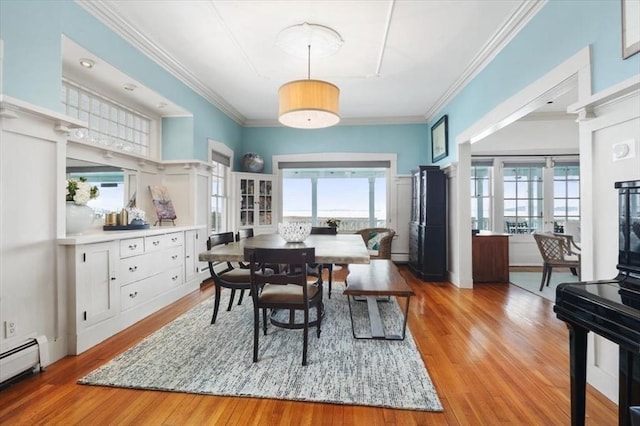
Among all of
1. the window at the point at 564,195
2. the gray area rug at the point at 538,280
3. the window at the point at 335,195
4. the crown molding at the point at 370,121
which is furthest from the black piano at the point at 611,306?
the window at the point at 335,195

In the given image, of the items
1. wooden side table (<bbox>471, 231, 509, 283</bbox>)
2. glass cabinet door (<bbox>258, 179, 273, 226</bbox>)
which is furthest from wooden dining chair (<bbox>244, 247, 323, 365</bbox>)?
glass cabinet door (<bbox>258, 179, 273, 226</bbox>)

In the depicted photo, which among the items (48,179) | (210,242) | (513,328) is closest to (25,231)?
(48,179)

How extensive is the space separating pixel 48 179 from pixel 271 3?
2199mm

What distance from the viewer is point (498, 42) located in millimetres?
3074

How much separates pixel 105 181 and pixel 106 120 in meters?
0.71

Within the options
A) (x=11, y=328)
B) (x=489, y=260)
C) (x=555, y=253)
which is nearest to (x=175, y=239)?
(x=11, y=328)

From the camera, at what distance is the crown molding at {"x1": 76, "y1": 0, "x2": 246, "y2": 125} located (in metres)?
2.55

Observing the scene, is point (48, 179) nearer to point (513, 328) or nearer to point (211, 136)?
point (211, 136)

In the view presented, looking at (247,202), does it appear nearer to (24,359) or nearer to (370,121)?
(370,121)

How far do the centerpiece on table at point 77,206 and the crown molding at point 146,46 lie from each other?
145 centimetres

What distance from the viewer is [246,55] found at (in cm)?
344

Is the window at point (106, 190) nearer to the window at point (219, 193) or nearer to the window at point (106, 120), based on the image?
the window at point (106, 120)

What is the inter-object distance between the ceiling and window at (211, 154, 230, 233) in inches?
42.8

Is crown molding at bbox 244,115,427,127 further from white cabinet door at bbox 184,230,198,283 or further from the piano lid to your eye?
the piano lid
